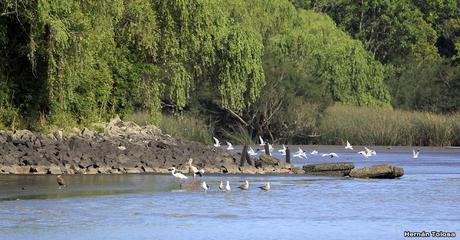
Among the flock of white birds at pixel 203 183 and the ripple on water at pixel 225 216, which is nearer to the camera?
the ripple on water at pixel 225 216

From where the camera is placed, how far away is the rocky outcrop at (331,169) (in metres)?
43.9

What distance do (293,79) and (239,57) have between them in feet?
80.0

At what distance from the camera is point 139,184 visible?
3762 cm

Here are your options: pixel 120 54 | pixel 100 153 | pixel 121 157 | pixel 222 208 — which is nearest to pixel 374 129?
pixel 120 54

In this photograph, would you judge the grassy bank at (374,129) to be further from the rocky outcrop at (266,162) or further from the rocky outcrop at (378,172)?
the rocky outcrop at (378,172)

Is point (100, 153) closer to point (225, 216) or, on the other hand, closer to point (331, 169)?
point (331, 169)

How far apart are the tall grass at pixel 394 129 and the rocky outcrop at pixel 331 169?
90.9 feet

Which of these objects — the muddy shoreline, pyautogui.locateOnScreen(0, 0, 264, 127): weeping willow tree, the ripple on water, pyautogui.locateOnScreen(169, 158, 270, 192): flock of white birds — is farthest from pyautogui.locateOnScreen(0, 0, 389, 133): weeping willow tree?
the ripple on water

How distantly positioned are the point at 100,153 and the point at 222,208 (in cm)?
1325

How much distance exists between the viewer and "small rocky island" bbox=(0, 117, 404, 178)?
4200 centimetres

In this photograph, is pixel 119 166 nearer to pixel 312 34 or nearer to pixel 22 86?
pixel 22 86

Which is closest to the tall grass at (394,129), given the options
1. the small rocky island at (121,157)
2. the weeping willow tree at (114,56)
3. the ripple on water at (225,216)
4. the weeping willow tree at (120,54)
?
the weeping willow tree at (120,54)

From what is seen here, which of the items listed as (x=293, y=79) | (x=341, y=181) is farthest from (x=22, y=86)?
(x=293, y=79)

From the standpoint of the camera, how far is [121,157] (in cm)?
4384
